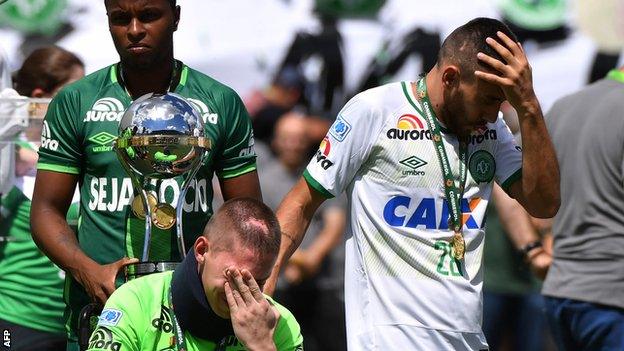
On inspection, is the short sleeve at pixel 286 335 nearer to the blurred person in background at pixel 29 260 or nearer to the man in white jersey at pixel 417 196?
the man in white jersey at pixel 417 196

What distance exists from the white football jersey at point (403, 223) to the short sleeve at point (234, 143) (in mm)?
263

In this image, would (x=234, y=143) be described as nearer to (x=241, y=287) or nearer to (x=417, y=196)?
(x=417, y=196)

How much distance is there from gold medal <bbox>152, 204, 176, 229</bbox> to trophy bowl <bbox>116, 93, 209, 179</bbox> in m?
0.12

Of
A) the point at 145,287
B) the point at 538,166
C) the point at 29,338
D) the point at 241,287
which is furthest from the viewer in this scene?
the point at 29,338

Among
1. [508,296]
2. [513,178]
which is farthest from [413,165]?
[508,296]

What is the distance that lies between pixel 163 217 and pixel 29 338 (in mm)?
1656

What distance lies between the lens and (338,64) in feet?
31.9

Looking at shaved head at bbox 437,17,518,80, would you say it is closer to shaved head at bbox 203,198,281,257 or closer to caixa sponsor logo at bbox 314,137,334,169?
caixa sponsor logo at bbox 314,137,334,169

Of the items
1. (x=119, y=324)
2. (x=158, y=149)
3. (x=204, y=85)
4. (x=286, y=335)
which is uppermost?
(x=204, y=85)

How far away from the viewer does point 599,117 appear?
22.4 feet

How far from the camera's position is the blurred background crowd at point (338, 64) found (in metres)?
9.52

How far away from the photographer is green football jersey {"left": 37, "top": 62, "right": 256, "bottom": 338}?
16.6 feet

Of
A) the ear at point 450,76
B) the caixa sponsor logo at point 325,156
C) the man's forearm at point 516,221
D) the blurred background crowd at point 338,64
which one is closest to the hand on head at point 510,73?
the ear at point 450,76

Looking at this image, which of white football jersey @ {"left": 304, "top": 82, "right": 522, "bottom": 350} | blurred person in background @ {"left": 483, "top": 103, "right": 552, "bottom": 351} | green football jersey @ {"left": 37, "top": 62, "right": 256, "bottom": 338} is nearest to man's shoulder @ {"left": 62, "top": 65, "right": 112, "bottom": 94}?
green football jersey @ {"left": 37, "top": 62, "right": 256, "bottom": 338}
